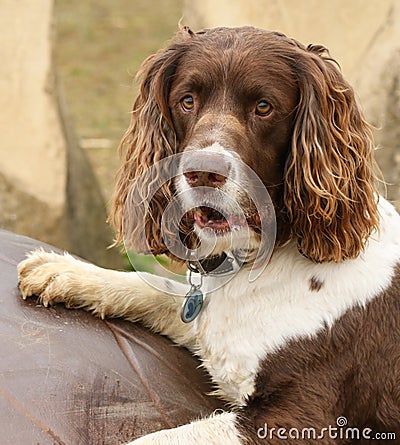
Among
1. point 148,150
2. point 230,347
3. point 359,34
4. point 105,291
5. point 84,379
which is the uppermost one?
point 148,150

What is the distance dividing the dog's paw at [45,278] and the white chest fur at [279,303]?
0.62 m

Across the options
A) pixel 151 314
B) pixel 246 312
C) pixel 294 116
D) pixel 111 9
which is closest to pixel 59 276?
pixel 151 314

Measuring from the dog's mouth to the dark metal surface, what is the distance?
2.04 ft

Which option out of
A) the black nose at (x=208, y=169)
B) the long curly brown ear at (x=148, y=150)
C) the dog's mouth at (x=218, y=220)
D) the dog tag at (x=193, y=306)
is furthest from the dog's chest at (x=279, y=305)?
the black nose at (x=208, y=169)

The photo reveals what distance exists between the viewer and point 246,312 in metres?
3.80

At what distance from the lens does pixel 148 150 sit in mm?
4000

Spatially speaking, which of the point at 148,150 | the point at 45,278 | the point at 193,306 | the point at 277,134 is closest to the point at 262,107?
the point at 277,134

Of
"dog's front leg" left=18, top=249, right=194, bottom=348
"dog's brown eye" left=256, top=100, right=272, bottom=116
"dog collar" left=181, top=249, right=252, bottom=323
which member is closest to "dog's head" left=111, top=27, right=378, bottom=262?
"dog's brown eye" left=256, top=100, right=272, bottom=116

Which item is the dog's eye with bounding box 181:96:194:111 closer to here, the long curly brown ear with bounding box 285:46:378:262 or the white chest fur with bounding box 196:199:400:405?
the long curly brown ear with bounding box 285:46:378:262

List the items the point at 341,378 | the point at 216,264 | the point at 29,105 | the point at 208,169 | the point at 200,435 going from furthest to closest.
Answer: the point at 29,105
the point at 216,264
the point at 341,378
the point at 200,435
the point at 208,169

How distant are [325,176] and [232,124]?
1.38 feet

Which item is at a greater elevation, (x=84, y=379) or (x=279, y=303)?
(x=279, y=303)

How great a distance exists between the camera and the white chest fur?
3.69 metres

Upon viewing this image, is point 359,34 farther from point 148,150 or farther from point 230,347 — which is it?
point 230,347
